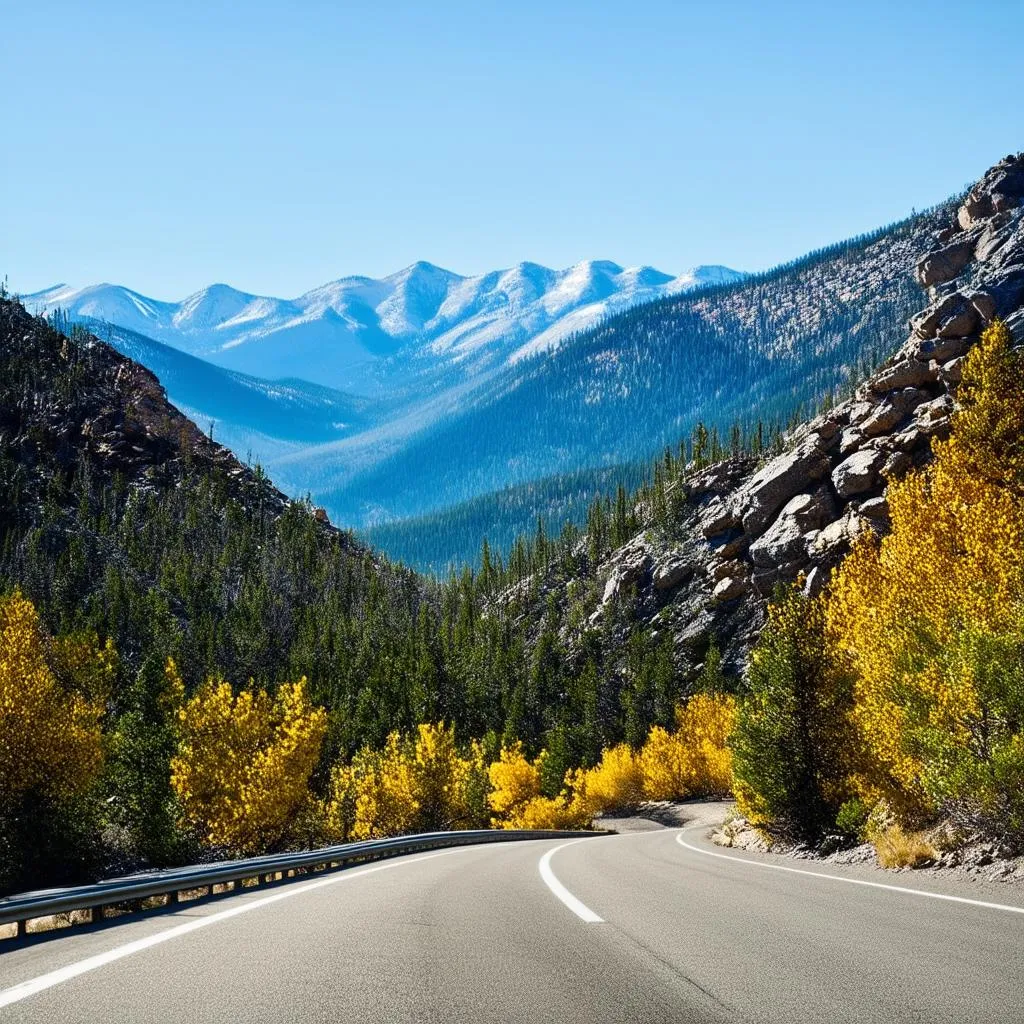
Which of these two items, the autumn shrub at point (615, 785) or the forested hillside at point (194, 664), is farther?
the autumn shrub at point (615, 785)

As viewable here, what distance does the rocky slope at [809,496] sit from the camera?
85.0 m

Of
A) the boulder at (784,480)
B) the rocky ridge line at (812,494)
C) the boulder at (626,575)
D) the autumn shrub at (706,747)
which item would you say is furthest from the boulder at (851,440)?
the boulder at (626,575)

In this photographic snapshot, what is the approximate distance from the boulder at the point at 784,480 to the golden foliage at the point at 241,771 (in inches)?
2913

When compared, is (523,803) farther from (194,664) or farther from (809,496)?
(194,664)

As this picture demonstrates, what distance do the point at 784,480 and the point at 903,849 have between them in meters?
93.5

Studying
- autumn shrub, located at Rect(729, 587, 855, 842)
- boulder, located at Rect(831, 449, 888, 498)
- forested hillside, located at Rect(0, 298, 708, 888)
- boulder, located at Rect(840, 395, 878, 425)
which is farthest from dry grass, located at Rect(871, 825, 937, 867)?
boulder, located at Rect(840, 395, 878, 425)

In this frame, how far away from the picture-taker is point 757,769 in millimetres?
23250

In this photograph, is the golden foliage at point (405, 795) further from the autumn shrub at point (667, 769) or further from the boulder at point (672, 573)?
the boulder at point (672, 573)

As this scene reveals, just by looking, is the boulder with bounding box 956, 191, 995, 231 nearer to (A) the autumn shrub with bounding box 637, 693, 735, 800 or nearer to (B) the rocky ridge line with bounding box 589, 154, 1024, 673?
(B) the rocky ridge line with bounding box 589, 154, 1024, 673

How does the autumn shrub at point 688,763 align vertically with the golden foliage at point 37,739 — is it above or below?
below

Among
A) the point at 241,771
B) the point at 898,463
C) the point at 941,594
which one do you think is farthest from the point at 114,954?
the point at 898,463

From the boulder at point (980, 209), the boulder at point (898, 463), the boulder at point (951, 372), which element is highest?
the boulder at point (980, 209)

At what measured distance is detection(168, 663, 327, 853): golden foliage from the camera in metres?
44.2

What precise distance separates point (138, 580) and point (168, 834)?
349 ft
